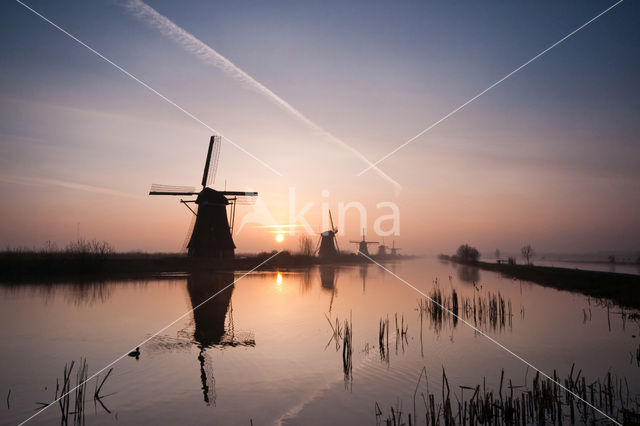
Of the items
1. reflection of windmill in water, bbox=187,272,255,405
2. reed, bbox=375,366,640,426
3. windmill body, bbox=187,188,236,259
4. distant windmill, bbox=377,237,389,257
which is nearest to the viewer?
reed, bbox=375,366,640,426

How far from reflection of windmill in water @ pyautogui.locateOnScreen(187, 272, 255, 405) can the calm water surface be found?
0.06 metres

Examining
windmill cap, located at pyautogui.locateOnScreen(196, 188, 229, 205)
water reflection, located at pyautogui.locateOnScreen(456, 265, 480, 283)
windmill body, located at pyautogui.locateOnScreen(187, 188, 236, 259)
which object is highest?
windmill cap, located at pyautogui.locateOnScreen(196, 188, 229, 205)

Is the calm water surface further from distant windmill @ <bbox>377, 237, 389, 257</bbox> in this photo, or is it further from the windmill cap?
distant windmill @ <bbox>377, 237, 389, 257</bbox>

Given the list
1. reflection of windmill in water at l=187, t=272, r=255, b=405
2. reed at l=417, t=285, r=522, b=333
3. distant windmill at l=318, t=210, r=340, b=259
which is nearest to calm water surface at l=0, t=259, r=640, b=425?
reflection of windmill in water at l=187, t=272, r=255, b=405

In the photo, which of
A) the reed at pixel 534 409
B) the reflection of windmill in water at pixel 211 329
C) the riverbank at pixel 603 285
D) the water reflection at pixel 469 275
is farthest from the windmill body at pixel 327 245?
the reed at pixel 534 409

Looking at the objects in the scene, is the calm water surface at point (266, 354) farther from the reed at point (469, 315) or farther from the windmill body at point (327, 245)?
the windmill body at point (327, 245)

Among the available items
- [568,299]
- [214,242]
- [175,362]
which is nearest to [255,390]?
[175,362]

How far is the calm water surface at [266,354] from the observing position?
7660mm

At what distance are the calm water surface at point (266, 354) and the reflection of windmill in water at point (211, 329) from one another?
6 centimetres

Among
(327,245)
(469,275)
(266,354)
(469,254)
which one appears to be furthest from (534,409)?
(469,254)

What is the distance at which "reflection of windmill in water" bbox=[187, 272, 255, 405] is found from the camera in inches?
366

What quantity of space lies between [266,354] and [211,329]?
13.1ft

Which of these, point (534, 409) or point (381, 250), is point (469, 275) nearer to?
point (534, 409)

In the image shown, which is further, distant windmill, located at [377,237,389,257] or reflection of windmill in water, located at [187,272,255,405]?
A: distant windmill, located at [377,237,389,257]
